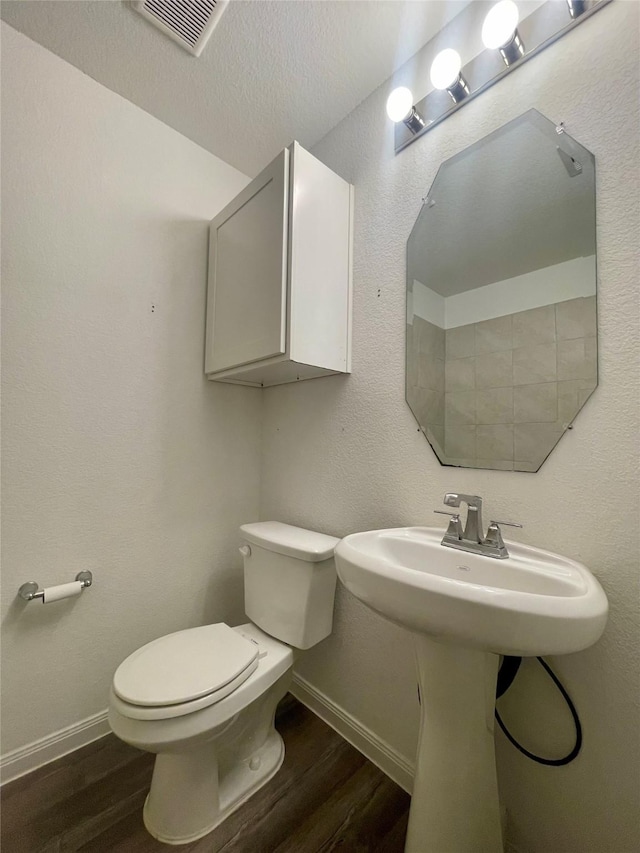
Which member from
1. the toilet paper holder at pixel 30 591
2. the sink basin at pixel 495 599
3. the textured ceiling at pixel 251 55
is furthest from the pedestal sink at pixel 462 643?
the textured ceiling at pixel 251 55

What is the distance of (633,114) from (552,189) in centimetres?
19

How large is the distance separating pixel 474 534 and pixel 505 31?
1.36 m

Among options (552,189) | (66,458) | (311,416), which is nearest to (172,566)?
(66,458)

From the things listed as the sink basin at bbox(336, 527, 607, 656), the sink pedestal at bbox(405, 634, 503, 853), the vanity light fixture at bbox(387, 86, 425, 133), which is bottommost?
the sink pedestal at bbox(405, 634, 503, 853)

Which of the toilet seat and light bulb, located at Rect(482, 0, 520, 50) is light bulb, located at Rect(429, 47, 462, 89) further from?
the toilet seat

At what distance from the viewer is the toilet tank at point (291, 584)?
4.00ft

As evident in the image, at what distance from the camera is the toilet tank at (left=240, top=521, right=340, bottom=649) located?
1218 mm

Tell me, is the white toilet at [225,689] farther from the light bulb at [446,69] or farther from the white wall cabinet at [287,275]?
the light bulb at [446,69]

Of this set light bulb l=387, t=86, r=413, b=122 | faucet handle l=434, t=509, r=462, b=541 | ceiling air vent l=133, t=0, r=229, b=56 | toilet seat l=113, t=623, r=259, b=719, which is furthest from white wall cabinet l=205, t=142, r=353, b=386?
toilet seat l=113, t=623, r=259, b=719

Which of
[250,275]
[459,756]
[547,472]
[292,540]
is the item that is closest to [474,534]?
[547,472]

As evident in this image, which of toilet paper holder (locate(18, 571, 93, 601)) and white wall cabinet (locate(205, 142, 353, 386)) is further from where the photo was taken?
white wall cabinet (locate(205, 142, 353, 386))

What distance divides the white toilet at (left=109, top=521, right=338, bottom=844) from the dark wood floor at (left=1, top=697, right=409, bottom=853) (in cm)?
5

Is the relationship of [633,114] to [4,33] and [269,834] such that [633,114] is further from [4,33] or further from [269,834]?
[269,834]

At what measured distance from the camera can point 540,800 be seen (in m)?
0.88
